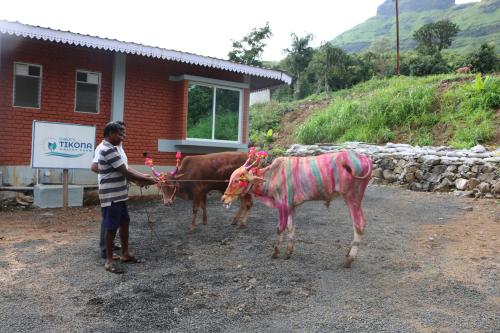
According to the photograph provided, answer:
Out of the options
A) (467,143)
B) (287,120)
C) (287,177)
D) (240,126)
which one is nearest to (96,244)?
(287,177)

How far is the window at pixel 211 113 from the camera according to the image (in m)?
11.5

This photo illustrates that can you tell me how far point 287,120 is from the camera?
21.8 meters

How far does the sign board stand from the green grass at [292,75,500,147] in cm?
941

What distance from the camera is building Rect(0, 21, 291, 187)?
952 centimetres

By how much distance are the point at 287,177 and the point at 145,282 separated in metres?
2.15

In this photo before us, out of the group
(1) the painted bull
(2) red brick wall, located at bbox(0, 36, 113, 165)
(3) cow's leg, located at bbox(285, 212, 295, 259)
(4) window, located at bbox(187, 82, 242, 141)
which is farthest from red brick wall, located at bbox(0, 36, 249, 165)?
(3) cow's leg, located at bbox(285, 212, 295, 259)

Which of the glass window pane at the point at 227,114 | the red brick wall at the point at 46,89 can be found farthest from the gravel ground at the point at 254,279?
the glass window pane at the point at 227,114

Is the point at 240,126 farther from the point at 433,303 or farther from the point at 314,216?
the point at 433,303

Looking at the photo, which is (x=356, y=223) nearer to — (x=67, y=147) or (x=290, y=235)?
(x=290, y=235)

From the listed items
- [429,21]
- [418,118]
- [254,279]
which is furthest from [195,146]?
[429,21]

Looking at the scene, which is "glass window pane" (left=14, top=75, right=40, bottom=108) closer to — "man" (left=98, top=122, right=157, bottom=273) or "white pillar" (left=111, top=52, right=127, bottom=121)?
"white pillar" (left=111, top=52, right=127, bottom=121)

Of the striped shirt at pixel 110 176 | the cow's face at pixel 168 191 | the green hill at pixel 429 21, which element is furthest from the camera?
the green hill at pixel 429 21

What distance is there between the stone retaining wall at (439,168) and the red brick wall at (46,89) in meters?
7.81

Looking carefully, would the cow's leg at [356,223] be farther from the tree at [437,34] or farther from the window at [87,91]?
the tree at [437,34]
